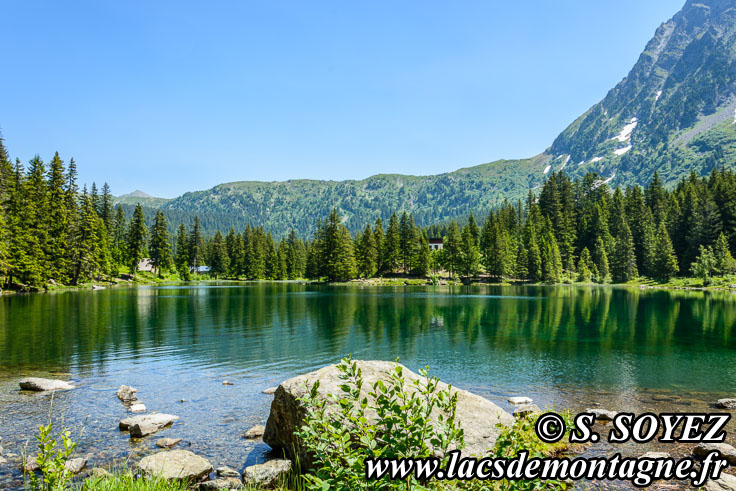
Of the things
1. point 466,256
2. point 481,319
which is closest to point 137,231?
point 466,256

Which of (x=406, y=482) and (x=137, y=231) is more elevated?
(x=137, y=231)

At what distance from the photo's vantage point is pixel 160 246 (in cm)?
14212

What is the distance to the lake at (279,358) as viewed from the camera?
16.7 m

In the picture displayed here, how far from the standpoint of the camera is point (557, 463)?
5.78 m

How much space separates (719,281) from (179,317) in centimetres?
11278

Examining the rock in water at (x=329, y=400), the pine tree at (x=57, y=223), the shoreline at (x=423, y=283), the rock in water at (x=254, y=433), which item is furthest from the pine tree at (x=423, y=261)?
the rock in water at (x=329, y=400)

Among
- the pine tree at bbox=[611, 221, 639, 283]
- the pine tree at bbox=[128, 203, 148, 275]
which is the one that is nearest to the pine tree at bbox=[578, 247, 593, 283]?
the pine tree at bbox=[611, 221, 639, 283]

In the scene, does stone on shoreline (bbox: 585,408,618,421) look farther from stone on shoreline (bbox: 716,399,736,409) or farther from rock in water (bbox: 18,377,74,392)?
rock in water (bbox: 18,377,74,392)

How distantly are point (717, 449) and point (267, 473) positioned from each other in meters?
12.9

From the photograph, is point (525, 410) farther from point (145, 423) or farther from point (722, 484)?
point (145, 423)

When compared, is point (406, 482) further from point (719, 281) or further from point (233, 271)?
point (233, 271)

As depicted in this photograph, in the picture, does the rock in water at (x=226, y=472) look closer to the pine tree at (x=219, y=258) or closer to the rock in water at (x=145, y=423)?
the rock in water at (x=145, y=423)

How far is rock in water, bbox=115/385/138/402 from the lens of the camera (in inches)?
756

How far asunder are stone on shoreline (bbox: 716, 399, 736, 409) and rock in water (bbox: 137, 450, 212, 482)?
20.1 metres
